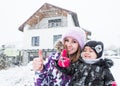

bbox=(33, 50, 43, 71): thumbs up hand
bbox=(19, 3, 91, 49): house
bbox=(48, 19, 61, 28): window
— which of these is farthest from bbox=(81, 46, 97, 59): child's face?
bbox=(48, 19, 61, 28): window

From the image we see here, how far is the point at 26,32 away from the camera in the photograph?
33531 millimetres

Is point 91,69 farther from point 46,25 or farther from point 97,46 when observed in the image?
point 46,25

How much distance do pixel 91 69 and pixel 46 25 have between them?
1186 inches

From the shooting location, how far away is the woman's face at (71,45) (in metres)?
3.34

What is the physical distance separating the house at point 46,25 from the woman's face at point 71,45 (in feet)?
88.6

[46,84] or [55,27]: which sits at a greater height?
[55,27]

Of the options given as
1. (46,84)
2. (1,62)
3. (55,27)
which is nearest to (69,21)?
(55,27)

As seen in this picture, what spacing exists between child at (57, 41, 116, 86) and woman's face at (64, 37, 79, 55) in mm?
99

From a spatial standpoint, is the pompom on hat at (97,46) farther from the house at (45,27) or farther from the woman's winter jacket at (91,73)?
the house at (45,27)

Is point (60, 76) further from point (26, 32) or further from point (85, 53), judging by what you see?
point (26, 32)

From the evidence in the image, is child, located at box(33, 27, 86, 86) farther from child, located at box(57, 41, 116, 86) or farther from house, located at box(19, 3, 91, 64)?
house, located at box(19, 3, 91, 64)

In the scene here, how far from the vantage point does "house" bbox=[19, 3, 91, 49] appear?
31.0 meters

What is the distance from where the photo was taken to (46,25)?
1308 inches

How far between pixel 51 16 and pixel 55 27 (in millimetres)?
1786
